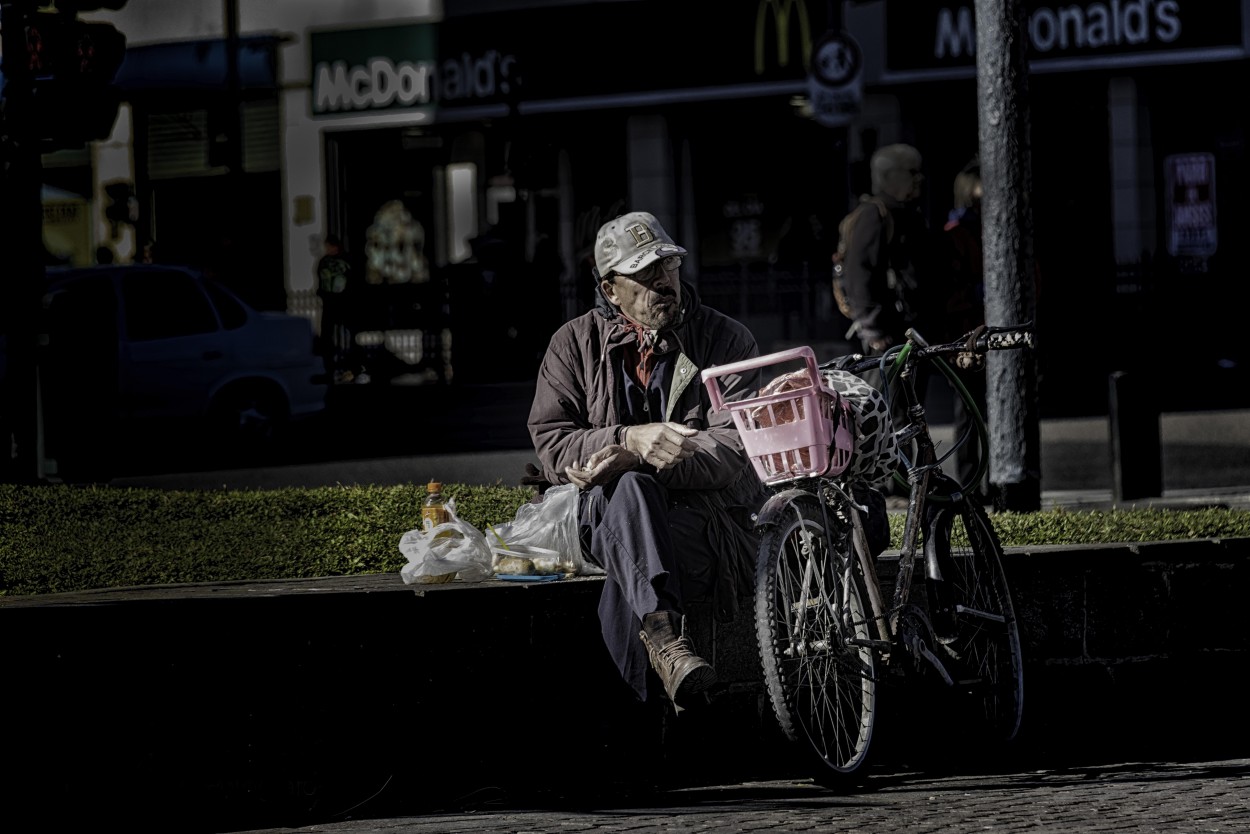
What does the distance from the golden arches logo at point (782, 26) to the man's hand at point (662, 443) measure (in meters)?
20.4

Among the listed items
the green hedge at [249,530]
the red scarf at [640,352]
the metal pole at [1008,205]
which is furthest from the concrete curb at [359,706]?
the metal pole at [1008,205]

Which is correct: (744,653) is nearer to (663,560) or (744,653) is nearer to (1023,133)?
(663,560)

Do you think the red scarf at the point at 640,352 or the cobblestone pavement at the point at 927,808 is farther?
the red scarf at the point at 640,352

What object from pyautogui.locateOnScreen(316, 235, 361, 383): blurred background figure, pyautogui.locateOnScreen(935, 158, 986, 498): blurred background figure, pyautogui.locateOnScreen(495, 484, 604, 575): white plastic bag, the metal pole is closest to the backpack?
pyautogui.locateOnScreen(935, 158, 986, 498): blurred background figure

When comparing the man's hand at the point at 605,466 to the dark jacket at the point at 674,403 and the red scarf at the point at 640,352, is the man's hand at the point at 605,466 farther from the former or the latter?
the red scarf at the point at 640,352

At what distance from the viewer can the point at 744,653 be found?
19.5 ft

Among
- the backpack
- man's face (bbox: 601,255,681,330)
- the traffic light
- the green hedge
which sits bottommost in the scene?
the green hedge

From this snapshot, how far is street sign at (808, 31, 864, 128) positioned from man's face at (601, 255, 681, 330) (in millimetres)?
15106

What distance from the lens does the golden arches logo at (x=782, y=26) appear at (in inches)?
1001

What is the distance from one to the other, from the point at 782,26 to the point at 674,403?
66.7 feet

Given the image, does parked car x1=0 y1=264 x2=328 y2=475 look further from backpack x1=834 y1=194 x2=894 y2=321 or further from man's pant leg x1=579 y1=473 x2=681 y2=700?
man's pant leg x1=579 y1=473 x2=681 y2=700

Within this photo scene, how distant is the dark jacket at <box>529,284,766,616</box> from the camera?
571 cm

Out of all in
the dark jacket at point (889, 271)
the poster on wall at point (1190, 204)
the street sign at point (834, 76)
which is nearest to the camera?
the dark jacket at point (889, 271)

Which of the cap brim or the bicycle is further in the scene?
the cap brim
